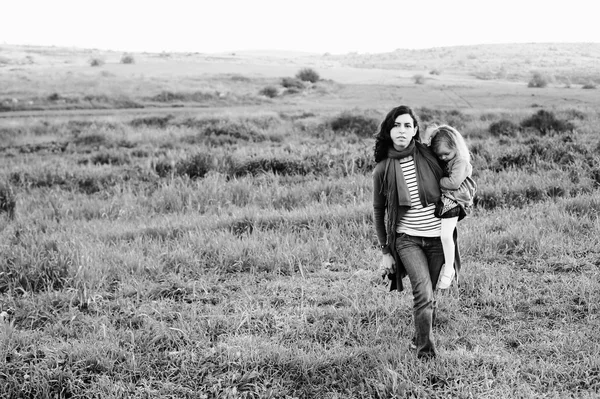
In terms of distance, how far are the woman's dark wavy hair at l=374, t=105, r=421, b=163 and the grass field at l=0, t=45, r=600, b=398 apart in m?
1.47

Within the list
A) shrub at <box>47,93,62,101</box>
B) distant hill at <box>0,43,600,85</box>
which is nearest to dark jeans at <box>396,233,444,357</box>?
shrub at <box>47,93,62,101</box>

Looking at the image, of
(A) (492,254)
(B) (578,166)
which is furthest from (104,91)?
(A) (492,254)

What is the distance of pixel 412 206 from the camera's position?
3.80 metres

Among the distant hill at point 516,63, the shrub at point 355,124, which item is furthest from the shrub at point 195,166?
the distant hill at point 516,63

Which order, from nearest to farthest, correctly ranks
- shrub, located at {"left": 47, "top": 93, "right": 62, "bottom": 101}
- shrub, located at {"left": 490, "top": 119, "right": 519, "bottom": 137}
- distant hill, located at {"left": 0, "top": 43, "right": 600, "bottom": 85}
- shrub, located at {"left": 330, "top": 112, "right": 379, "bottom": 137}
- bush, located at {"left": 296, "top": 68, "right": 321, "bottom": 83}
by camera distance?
shrub, located at {"left": 490, "top": 119, "right": 519, "bottom": 137} → shrub, located at {"left": 330, "top": 112, "right": 379, "bottom": 137} → shrub, located at {"left": 47, "top": 93, "right": 62, "bottom": 101} → bush, located at {"left": 296, "top": 68, "right": 321, "bottom": 83} → distant hill, located at {"left": 0, "top": 43, "right": 600, "bottom": 85}

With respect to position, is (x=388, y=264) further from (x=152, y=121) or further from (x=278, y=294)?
(x=152, y=121)

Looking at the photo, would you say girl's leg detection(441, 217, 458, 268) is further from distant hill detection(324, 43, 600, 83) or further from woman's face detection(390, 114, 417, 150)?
distant hill detection(324, 43, 600, 83)

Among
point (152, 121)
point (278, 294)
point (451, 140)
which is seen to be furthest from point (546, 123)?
point (451, 140)

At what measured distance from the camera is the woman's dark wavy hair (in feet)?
12.2

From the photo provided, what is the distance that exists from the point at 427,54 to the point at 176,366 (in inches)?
3529

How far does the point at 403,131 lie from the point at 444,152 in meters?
0.33

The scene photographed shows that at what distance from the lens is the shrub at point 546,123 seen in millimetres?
14477

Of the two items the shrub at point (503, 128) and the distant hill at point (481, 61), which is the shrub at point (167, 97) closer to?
the shrub at point (503, 128)

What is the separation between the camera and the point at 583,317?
458 centimetres
